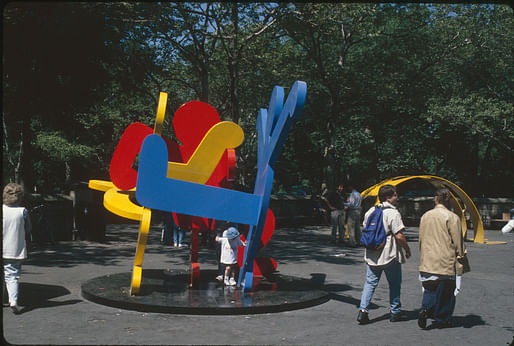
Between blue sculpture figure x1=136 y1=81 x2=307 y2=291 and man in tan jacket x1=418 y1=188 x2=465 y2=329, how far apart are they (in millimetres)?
2536

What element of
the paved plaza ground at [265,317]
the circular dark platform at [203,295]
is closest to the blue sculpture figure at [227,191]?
the circular dark platform at [203,295]

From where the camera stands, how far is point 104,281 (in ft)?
31.9

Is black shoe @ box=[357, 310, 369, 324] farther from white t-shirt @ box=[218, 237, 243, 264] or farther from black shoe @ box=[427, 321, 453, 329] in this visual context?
white t-shirt @ box=[218, 237, 243, 264]

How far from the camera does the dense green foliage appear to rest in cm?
1627

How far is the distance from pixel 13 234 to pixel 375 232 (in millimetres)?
4919

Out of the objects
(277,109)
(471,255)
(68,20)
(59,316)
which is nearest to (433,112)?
(471,255)

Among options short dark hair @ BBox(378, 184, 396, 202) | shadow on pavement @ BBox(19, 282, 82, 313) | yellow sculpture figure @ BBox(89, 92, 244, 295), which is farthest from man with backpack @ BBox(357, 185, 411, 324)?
shadow on pavement @ BBox(19, 282, 82, 313)

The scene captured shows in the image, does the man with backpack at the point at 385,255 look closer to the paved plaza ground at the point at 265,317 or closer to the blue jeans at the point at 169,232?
the paved plaza ground at the point at 265,317

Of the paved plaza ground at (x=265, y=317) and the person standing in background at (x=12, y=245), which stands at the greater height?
the person standing in background at (x=12, y=245)

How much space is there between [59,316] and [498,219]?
2283 centimetres

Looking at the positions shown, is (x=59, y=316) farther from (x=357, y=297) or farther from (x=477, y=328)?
(x=477, y=328)

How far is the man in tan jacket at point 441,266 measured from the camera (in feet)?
23.7

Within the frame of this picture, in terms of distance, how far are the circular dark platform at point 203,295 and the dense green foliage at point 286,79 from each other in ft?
27.0

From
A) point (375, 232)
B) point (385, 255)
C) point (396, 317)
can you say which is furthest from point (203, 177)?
point (396, 317)
